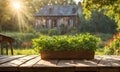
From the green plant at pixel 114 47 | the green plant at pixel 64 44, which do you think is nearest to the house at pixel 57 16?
the green plant at pixel 114 47

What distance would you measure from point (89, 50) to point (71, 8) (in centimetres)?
4328

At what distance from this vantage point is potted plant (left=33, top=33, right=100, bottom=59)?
719 cm

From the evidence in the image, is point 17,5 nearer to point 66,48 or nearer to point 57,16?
point 57,16

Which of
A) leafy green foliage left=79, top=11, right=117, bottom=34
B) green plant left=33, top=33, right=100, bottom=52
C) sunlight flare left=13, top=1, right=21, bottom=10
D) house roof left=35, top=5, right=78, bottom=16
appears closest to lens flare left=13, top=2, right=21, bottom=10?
sunlight flare left=13, top=1, right=21, bottom=10

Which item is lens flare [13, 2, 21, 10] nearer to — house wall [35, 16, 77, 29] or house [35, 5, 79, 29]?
house [35, 5, 79, 29]

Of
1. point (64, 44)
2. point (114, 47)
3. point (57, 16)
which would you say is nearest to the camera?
point (64, 44)

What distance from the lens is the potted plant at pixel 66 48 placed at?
283 inches

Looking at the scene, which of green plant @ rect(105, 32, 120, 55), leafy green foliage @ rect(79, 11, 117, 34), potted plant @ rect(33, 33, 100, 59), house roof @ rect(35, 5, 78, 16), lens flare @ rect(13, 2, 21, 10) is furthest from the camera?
house roof @ rect(35, 5, 78, 16)

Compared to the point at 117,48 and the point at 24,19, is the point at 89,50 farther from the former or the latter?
the point at 24,19

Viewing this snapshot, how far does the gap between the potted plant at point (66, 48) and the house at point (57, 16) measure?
1669 inches

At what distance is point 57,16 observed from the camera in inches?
1996

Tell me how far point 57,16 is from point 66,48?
143ft

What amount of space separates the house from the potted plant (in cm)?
4240

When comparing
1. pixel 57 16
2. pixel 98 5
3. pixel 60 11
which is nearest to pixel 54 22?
pixel 57 16
